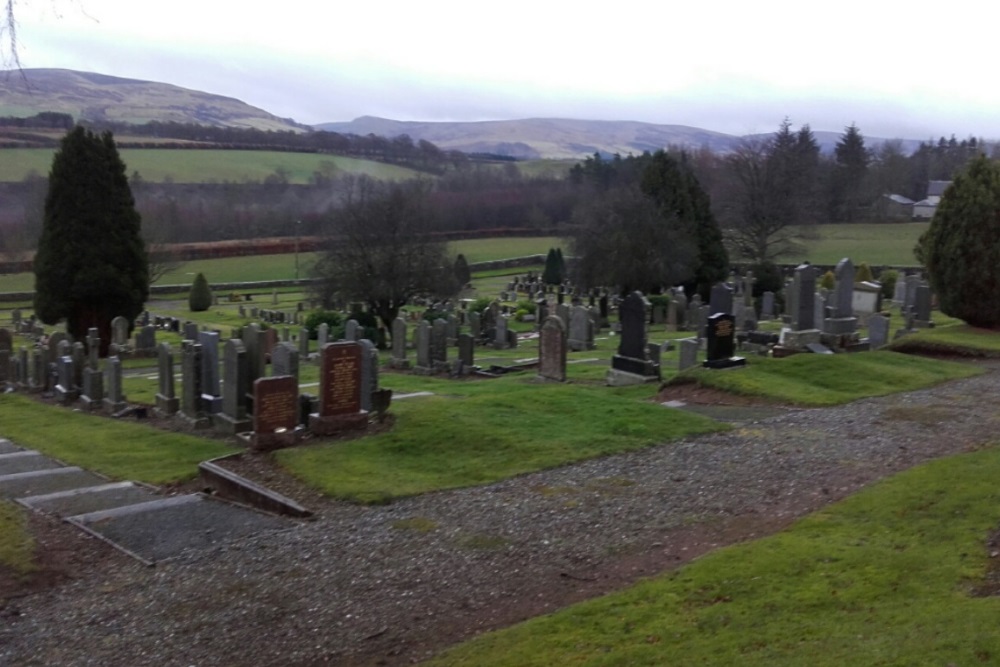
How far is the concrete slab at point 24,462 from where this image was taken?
13.8 metres

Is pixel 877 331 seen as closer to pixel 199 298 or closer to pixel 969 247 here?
pixel 969 247

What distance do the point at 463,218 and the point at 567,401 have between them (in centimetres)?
8627

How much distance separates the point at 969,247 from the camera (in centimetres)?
2127

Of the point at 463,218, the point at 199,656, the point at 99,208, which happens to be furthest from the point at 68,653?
the point at 463,218

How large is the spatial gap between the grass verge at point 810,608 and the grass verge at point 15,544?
15.7 feet

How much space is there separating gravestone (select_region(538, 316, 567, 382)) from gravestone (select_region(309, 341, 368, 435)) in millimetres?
6669

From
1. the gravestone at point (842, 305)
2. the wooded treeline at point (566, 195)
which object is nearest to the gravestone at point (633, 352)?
the gravestone at point (842, 305)

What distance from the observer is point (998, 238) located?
21031 mm

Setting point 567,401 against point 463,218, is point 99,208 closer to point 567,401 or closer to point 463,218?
point 567,401

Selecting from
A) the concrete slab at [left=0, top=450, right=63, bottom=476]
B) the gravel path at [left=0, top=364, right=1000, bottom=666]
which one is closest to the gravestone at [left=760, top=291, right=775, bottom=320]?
the gravel path at [left=0, top=364, right=1000, bottom=666]

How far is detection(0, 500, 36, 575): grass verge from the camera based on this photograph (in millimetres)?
8586

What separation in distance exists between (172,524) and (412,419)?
4.16m

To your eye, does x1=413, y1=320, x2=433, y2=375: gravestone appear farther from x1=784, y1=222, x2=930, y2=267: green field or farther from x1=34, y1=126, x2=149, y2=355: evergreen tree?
x1=784, y1=222, x2=930, y2=267: green field

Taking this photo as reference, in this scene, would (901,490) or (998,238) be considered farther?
(998,238)
